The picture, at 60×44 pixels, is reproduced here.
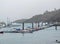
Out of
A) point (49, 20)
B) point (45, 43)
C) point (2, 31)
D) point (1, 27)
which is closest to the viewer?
point (45, 43)

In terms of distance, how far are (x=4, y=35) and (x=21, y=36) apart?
0.55 meters

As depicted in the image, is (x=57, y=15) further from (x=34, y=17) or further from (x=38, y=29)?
(x=38, y=29)

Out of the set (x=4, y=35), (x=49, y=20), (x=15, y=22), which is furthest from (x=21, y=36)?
(x=49, y=20)

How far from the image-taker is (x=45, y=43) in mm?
4828

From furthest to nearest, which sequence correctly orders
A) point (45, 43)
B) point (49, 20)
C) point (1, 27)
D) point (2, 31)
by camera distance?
point (2, 31) < point (1, 27) < point (49, 20) < point (45, 43)

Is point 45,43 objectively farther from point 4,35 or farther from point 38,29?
point 4,35

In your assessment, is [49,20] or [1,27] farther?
[1,27]

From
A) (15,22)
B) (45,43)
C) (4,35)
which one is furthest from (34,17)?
(4,35)

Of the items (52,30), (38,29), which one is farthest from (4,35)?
(52,30)

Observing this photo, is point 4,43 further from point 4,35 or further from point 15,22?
point 4,35

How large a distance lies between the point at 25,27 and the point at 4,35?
2.86ft

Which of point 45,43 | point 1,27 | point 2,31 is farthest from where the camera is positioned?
point 2,31

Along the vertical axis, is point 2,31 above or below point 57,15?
below

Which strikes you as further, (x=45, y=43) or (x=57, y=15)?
(x=57, y=15)
